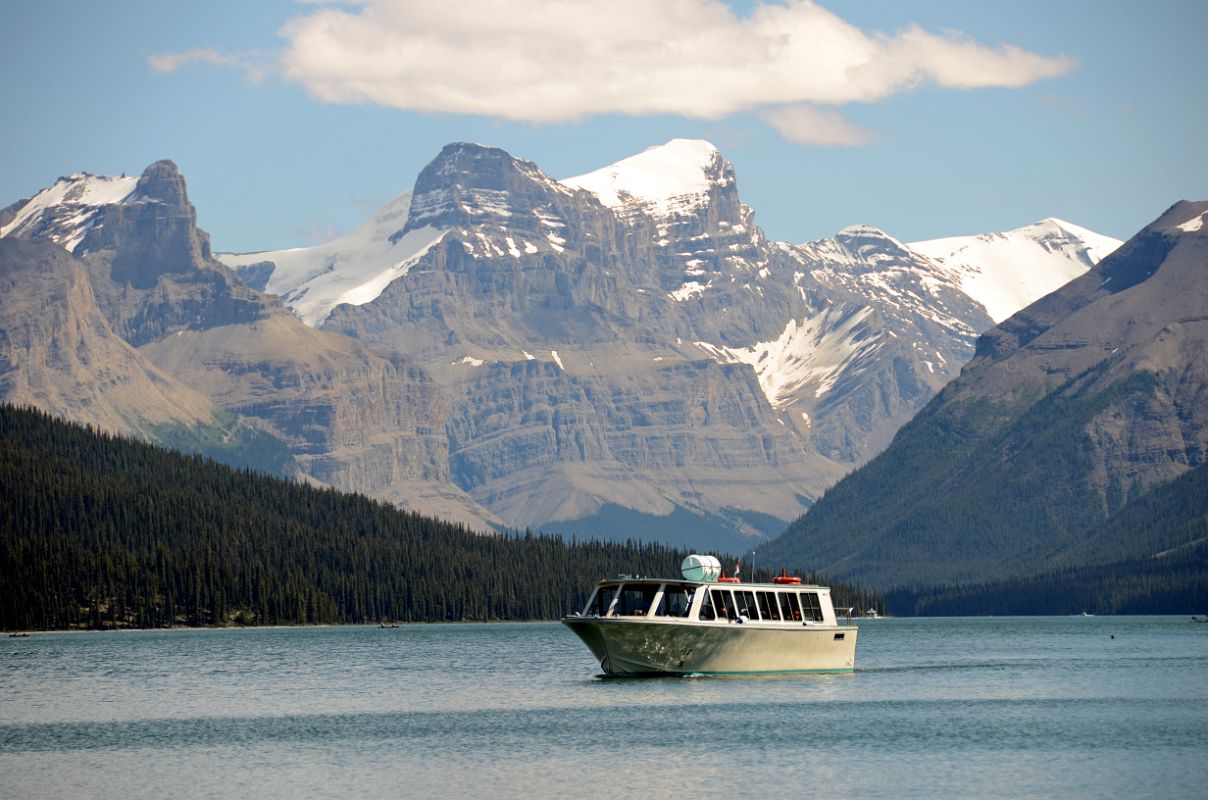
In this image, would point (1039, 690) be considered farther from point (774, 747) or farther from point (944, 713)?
point (774, 747)

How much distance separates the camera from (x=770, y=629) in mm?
153500

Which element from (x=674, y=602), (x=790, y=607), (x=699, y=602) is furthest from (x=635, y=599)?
(x=790, y=607)

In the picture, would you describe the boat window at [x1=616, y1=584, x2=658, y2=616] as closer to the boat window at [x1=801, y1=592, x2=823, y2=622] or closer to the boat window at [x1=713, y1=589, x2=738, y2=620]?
the boat window at [x1=713, y1=589, x2=738, y2=620]

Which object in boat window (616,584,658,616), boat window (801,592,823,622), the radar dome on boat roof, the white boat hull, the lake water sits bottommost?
the lake water

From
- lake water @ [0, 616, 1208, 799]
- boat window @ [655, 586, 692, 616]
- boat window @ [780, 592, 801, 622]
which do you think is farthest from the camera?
boat window @ [780, 592, 801, 622]

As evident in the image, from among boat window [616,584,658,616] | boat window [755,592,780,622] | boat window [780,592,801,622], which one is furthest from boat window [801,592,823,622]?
boat window [616,584,658,616]

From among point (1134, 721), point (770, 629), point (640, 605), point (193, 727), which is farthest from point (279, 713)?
point (1134, 721)

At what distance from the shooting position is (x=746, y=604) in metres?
154

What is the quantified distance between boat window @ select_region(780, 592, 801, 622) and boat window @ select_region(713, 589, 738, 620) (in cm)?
684

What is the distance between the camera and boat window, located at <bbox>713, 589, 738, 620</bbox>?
151250 mm

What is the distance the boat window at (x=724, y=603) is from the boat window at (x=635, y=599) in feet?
16.2

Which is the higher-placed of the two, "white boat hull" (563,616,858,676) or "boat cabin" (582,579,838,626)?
"boat cabin" (582,579,838,626)

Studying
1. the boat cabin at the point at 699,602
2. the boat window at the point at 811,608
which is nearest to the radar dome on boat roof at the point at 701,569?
the boat cabin at the point at 699,602

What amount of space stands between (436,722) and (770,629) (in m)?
30.2
